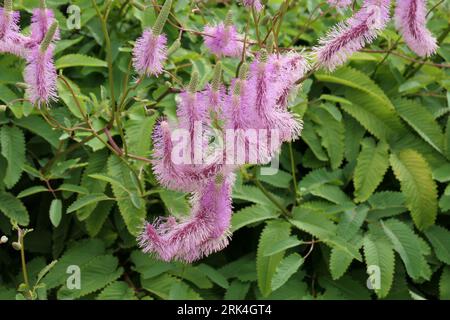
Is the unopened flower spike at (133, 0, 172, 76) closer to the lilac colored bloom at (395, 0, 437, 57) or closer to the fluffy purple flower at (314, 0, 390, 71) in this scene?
the fluffy purple flower at (314, 0, 390, 71)

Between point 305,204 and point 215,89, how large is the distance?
0.94 metres

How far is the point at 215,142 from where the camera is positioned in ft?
4.44

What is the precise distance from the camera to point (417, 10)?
1.57 metres

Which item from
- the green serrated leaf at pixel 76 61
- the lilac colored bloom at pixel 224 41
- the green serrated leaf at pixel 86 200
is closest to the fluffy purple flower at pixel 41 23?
the lilac colored bloom at pixel 224 41

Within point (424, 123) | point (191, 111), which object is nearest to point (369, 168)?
point (424, 123)

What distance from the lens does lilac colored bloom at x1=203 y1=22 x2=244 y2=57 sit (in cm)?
163

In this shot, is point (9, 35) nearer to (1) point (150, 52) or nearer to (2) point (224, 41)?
(1) point (150, 52)

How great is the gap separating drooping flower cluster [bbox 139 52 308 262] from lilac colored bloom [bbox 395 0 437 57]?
35cm

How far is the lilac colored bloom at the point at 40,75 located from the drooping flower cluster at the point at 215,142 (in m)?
0.26

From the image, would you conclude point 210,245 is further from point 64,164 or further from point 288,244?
point 64,164

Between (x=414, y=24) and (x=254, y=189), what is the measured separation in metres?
0.78

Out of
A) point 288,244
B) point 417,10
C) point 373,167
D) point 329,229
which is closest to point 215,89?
point 417,10

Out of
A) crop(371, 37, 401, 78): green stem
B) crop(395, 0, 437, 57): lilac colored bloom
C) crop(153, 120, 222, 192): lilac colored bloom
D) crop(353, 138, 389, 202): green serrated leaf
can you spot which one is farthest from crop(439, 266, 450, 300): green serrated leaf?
crop(153, 120, 222, 192): lilac colored bloom

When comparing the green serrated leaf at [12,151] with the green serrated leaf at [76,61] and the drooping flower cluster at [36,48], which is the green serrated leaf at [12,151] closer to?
the green serrated leaf at [76,61]
